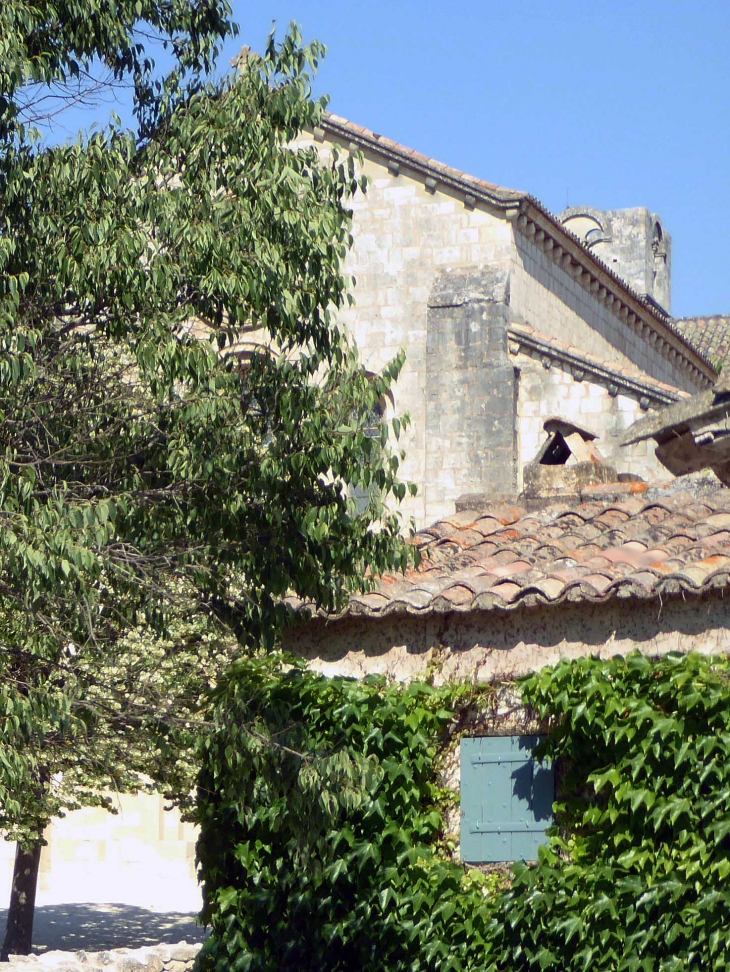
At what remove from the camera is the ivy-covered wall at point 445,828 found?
647 cm

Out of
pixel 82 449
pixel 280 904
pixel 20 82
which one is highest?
pixel 20 82

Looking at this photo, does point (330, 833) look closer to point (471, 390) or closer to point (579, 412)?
point (579, 412)

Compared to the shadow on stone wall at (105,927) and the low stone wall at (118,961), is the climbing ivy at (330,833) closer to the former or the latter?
the low stone wall at (118,961)

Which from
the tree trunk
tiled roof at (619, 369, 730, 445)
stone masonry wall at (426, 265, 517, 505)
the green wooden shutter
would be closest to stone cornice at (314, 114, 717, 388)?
stone masonry wall at (426, 265, 517, 505)

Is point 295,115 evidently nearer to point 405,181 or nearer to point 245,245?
point 245,245

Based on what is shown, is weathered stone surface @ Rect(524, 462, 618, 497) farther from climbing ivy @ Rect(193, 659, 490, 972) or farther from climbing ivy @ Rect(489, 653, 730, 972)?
climbing ivy @ Rect(489, 653, 730, 972)

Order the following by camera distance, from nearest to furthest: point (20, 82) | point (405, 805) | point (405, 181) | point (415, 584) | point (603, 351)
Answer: point (20, 82), point (405, 805), point (415, 584), point (405, 181), point (603, 351)

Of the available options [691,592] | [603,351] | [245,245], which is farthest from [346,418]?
[603,351]

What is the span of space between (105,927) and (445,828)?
12438 mm

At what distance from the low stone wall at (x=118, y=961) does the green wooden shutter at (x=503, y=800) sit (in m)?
4.55

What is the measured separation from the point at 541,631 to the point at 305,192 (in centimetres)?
283

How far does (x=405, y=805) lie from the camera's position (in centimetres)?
727

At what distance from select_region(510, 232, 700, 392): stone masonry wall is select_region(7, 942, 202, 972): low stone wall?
1057 centimetres

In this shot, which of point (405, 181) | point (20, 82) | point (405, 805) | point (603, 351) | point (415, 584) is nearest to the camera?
point (20, 82)
